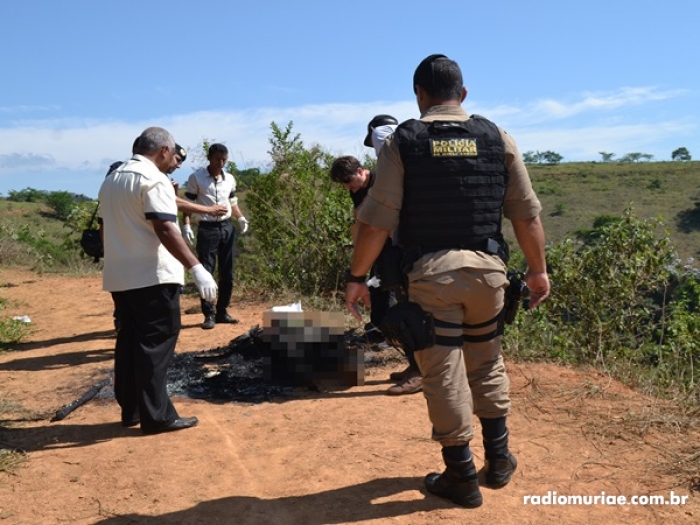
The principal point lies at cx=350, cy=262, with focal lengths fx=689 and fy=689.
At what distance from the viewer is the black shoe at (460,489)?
10.6ft

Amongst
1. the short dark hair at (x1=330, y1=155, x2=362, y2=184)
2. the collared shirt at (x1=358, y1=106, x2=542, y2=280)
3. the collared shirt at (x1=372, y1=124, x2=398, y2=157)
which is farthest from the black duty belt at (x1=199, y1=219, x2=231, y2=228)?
the collared shirt at (x1=358, y1=106, x2=542, y2=280)

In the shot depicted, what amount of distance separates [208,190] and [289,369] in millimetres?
2705

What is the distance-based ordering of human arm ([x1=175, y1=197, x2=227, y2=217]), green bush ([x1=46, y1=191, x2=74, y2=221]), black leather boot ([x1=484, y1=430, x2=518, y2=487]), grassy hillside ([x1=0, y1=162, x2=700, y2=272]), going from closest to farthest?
black leather boot ([x1=484, y1=430, x2=518, y2=487]) < human arm ([x1=175, y1=197, x2=227, y2=217]) < green bush ([x1=46, y1=191, x2=74, y2=221]) < grassy hillside ([x1=0, y1=162, x2=700, y2=272])

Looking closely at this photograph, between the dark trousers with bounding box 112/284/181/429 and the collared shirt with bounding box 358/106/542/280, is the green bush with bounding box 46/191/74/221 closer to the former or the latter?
the dark trousers with bounding box 112/284/181/429

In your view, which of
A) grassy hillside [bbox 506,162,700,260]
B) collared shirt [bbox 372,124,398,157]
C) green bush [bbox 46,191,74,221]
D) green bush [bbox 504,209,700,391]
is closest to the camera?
collared shirt [bbox 372,124,398,157]

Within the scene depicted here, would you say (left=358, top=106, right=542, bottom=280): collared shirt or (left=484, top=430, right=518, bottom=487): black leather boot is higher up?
(left=358, top=106, right=542, bottom=280): collared shirt

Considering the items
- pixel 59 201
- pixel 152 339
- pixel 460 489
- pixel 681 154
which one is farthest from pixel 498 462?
pixel 681 154

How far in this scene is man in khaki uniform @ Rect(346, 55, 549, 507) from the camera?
316cm

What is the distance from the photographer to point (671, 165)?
72000mm

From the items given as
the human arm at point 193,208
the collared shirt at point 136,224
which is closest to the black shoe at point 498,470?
the collared shirt at point 136,224

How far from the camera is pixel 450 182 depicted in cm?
320

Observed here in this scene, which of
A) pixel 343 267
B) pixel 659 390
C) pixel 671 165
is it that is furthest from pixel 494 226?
pixel 671 165

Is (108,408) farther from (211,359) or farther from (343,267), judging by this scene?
(343,267)

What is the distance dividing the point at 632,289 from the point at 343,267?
377 cm
